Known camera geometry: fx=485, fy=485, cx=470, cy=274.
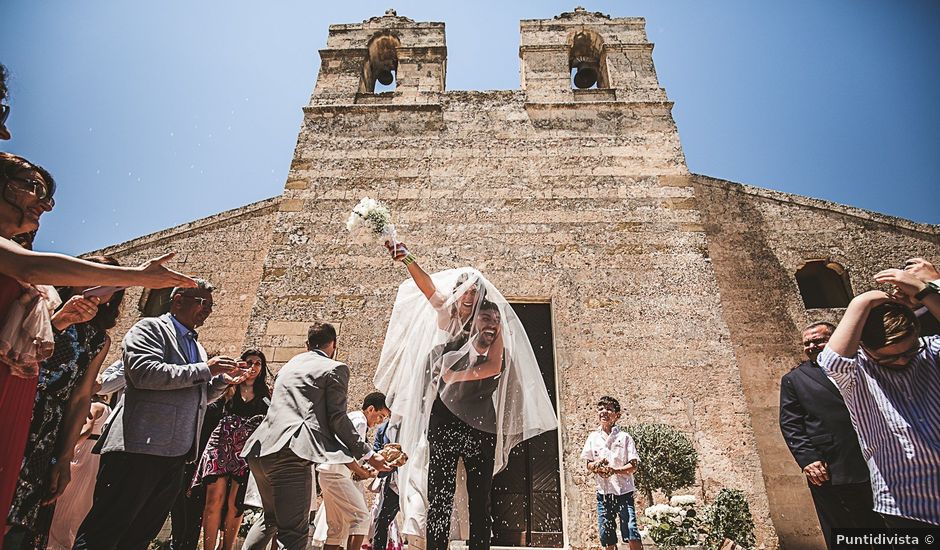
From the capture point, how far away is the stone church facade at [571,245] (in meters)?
6.39

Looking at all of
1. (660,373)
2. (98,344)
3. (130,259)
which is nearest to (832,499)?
(660,373)

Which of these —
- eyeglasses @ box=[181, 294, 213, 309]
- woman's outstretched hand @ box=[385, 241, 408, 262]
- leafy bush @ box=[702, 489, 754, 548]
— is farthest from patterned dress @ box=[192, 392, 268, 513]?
leafy bush @ box=[702, 489, 754, 548]

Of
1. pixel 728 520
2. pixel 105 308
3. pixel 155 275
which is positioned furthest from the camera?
pixel 728 520

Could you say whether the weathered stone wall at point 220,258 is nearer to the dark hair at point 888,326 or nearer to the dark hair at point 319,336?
the dark hair at point 319,336

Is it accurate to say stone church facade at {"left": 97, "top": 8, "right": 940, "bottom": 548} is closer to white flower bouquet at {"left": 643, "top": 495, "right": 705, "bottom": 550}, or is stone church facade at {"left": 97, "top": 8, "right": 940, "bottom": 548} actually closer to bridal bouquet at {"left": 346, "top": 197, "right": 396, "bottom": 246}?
white flower bouquet at {"left": 643, "top": 495, "right": 705, "bottom": 550}

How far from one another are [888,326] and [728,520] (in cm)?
373

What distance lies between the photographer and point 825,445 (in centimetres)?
321

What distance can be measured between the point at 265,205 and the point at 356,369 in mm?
3942

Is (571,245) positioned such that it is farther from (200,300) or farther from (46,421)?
(46,421)

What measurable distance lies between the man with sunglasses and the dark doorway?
419cm

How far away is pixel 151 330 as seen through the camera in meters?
2.88

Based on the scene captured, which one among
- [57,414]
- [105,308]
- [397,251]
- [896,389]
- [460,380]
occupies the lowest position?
[57,414]

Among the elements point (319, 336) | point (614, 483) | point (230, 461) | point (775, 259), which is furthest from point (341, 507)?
point (775, 259)

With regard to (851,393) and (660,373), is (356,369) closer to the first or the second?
(660,373)
